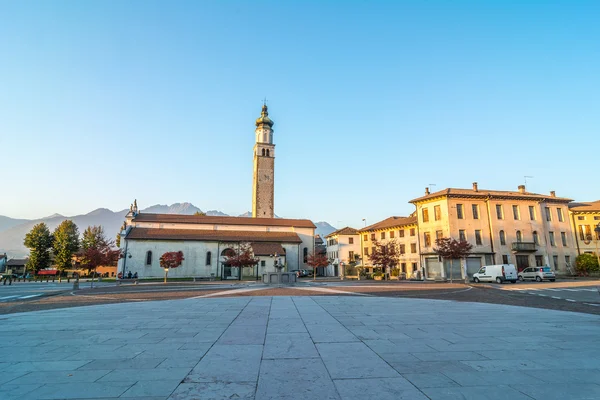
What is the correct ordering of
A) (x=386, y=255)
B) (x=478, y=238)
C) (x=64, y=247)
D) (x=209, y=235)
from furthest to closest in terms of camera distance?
(x=64, y=247)
(x=209, y=235)
(x=386, y=255)
(x=478, y=238)

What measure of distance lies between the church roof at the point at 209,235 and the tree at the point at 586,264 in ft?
137

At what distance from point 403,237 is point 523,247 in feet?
50.9

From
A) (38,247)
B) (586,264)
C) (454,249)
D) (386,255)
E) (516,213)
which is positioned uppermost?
(516,213)

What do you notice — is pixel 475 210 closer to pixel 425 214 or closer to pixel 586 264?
pixel 425 214

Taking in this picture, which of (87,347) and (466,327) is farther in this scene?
(466,327)

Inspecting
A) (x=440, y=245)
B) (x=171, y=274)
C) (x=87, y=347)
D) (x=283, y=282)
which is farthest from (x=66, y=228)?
(x=87, y=347)

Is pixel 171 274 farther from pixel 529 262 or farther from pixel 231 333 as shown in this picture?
pixel 529 262

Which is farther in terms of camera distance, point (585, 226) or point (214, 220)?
point (214, 220)

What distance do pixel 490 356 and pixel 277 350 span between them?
12.1 feet

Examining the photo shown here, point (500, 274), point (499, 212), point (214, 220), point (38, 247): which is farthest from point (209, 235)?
point (499, 212)

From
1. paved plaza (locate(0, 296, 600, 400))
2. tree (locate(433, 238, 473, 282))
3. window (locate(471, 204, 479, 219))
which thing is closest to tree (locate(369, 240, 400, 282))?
tree (locate(433, 238, 473, 282))

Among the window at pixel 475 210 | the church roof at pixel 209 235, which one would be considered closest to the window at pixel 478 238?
the window at pixel 475 210

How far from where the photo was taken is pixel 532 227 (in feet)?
147

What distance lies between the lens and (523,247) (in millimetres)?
43125
